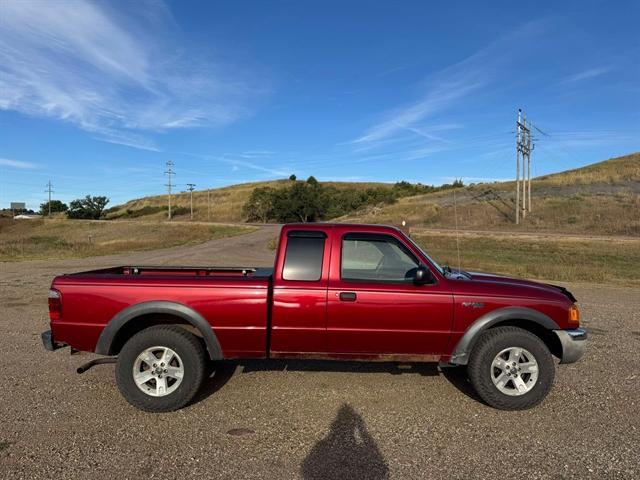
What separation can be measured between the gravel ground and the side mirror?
4.04 ft

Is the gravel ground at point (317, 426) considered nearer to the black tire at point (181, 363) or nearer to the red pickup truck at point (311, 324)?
the black tire at point (181, 363)

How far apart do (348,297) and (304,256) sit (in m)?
0.60

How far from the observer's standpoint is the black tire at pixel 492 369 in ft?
14.2

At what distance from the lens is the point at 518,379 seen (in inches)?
172

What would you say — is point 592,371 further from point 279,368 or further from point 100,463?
Answer: point 100,463

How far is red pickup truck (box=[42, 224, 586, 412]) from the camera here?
4301 mm

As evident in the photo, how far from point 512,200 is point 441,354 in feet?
185

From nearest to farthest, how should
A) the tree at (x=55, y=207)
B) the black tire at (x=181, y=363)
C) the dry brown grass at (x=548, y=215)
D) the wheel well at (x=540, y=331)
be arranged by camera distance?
the black tire at (x=181, y=363)
the wheel well at (x=540, y=331)
the dry brown grass at (x=548, y=215)
the tree at (x=55, y=207)

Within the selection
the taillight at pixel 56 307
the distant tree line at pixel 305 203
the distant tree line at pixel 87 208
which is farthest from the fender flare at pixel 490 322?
A: the distant tree line at pixel 87 208

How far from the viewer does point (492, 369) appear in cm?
436

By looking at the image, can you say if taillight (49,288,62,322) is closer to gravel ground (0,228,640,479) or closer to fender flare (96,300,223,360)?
fender flare (96,300,223,360)

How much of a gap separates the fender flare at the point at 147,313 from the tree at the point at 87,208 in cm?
11169

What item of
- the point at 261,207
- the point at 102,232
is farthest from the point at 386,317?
the point at 261,207

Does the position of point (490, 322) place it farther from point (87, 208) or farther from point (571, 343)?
point (87, 208)
